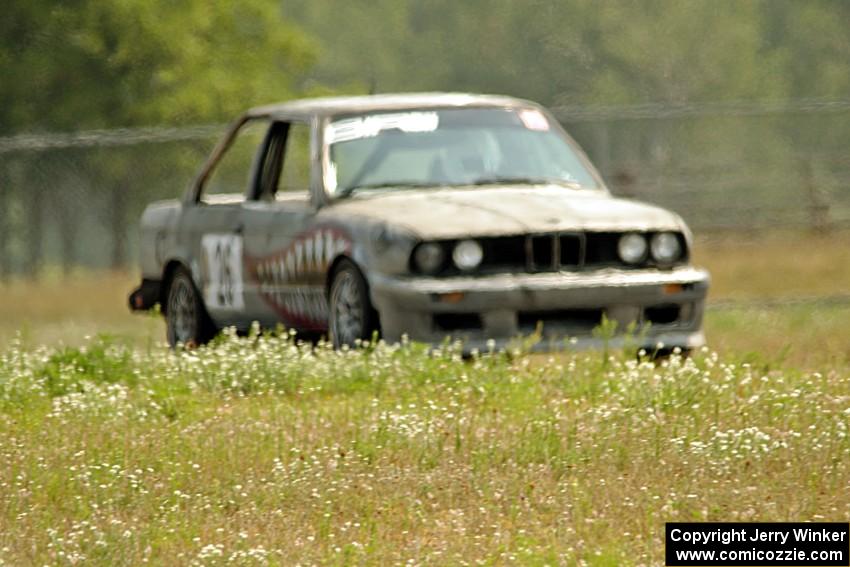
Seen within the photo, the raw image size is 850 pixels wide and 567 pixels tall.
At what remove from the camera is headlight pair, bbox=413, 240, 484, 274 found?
417 inches

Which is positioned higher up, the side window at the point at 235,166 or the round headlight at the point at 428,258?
the side window at the point at 235,166

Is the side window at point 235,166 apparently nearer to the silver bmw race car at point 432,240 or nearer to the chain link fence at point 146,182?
the chain link fence at point 146,182

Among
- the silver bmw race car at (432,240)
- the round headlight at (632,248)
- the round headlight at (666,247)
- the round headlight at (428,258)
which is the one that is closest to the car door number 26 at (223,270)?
the silver bmw race car at (432,240)

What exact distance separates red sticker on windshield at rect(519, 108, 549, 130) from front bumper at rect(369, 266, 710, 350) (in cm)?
156

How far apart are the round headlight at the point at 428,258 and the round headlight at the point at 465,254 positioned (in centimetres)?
9

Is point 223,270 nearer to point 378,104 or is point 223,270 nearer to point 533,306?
point 378,104

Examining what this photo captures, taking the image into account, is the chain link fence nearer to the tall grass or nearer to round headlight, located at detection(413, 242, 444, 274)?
round headlight, located at detection(413, 242, 444, 274)

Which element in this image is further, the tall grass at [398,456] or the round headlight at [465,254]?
the round headlight at [465,254]

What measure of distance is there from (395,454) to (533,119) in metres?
4.83

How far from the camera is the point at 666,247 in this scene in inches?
435

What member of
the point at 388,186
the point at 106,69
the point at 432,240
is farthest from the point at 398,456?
the point at 106,69

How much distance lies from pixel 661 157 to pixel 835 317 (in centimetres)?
4340

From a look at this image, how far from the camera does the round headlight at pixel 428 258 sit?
417 inches

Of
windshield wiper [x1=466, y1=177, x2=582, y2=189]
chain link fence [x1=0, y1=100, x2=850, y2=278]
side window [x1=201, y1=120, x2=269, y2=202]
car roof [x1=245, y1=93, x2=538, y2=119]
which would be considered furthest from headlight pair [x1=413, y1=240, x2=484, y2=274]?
side window [x1=201, y1=120, x2=269, y2=202]
